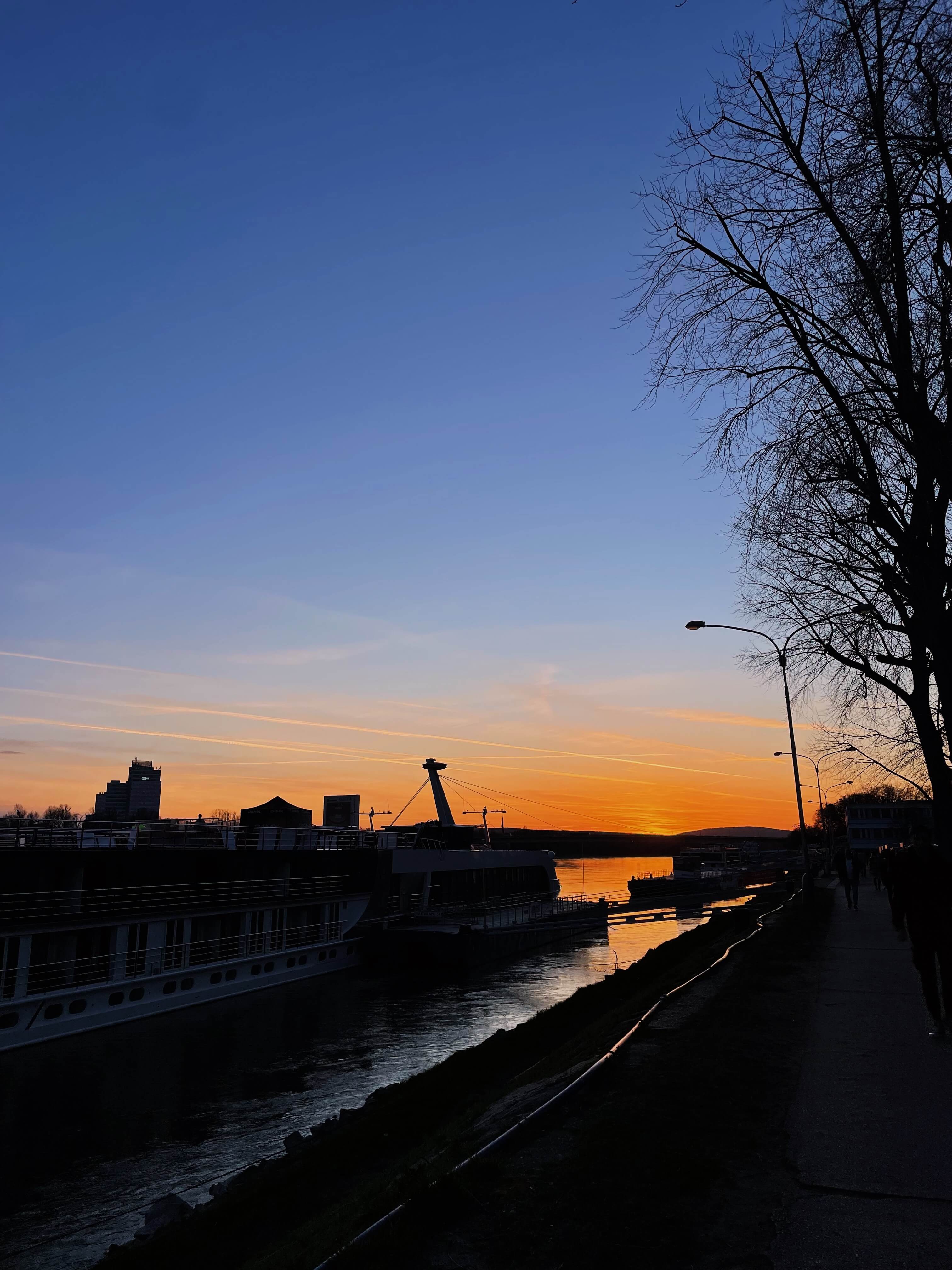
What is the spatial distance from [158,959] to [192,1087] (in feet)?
36.3

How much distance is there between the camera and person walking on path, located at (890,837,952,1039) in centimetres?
970

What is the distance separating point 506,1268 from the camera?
16.2ft

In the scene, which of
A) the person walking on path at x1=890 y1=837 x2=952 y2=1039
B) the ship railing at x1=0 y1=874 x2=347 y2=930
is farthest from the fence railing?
the person walking on path at x1=890 y1=837 x2=952 y2=1039

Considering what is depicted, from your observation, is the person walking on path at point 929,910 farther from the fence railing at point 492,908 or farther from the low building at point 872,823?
the low building at point 872,823

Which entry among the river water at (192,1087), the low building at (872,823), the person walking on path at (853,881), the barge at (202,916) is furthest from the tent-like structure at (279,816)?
the low building at (872,823)

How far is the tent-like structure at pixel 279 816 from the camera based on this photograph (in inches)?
2311

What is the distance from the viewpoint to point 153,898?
103 feet

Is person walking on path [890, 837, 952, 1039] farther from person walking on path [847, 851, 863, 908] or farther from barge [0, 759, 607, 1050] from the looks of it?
person walking on path [847, 851, 863, 908]

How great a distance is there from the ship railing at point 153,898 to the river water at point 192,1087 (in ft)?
12.3

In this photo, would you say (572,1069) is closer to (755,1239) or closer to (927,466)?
(755,1239)

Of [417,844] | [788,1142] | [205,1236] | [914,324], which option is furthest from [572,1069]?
[417,844]

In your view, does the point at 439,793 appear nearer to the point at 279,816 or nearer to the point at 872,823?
the point at 279,816

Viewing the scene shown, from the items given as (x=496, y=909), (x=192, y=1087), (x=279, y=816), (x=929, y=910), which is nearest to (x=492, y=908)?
(x=496, y=909)

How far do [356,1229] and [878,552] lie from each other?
13.5 metres
